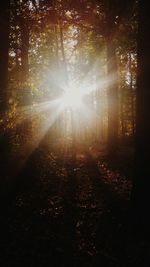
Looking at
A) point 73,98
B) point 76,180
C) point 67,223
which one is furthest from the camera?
point 73,98

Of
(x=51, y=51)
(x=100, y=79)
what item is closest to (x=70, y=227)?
(x=51, y=51)

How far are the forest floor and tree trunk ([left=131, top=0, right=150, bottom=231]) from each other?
591mm

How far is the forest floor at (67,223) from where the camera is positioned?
7.00m

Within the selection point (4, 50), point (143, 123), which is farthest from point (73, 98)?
point (143, 123)

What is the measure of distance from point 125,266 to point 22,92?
1263 cm

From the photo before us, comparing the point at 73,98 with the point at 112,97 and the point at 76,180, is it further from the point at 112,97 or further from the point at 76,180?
the point at 76,180

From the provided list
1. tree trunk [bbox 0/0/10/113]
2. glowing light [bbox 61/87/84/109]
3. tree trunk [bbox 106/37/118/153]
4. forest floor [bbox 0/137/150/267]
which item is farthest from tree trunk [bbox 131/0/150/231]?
glowing light [bbox 61/87/84/109]

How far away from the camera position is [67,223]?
8.77 meters

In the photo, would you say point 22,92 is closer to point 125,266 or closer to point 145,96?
point 145,96

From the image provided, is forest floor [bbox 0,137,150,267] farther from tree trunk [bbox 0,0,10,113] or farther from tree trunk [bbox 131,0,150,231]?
tree trunk [bbox 0,0,10,113]

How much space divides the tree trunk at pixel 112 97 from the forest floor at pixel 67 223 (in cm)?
767

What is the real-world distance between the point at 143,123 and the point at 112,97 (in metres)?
13.6

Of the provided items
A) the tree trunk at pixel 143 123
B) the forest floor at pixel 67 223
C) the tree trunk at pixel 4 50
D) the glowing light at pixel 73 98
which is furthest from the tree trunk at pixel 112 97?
the glowing light at pixel 73 98

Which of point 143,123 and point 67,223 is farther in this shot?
point 67,223
